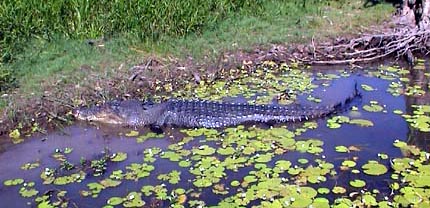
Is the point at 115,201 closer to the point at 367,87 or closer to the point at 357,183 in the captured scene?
the point at 357,183

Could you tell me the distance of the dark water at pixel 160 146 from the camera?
4.24m

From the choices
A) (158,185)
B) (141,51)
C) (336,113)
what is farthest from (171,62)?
(158,185)

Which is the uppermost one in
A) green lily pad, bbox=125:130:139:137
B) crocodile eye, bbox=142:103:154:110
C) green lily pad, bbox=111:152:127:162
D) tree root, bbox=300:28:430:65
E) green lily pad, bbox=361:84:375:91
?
tree root, bbox=300:28:430:65

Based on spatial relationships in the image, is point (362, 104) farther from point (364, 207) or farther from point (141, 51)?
point (141, 51)

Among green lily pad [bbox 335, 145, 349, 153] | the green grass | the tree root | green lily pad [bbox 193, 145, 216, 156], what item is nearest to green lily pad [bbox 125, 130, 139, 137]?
green lily pad [bbox 193, 145, 216, 156]

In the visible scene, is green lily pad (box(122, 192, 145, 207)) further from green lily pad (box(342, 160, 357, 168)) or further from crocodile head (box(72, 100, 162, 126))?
green lily pad (box(342, 160, 357, 168))

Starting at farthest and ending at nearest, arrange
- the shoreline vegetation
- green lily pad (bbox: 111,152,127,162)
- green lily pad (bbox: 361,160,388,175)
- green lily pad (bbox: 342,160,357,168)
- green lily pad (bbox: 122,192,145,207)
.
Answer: the shoreline vegetation → green lily pad (bbox: 111,152,127,162) → green lily pad (bbox: 342,160,357,168) → green lily pad (bbox: 361,160,388,175) → green lily pad (bbox: 122,192,145,207)

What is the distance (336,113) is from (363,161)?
101cm

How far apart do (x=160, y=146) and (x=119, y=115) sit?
701 mm

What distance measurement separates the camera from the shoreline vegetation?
6.00 meters

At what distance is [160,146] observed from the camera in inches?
198

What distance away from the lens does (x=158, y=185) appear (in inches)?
169

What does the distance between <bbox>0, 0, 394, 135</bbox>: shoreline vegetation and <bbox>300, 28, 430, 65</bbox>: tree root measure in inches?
15.6

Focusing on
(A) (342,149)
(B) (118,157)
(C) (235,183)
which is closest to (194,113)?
(B) (118,157)
